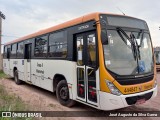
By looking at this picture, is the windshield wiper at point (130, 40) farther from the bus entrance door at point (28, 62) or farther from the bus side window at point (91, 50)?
the bus entrance door at point (28, 62)

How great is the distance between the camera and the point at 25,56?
1074 centimetres

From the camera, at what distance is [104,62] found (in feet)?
16.4

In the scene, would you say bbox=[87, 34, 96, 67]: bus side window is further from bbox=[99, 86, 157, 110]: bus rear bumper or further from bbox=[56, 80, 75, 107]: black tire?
bbox=[56, 80, 75, 107]: black tire

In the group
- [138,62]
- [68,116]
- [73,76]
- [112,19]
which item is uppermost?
[112,19]

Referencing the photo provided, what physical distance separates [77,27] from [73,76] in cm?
158

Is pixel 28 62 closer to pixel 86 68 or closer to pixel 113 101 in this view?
pixel 86 68

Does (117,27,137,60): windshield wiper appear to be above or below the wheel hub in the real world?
above

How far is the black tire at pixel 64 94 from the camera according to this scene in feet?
21.7

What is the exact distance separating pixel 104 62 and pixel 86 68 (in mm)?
770

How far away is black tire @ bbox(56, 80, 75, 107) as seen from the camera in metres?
6.61

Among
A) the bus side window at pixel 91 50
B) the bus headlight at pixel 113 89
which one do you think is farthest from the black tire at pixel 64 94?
the bus headlight at pixel 113 89

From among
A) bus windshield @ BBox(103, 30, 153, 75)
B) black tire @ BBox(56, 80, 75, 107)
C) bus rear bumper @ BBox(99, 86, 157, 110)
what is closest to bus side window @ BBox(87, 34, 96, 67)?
bus windshield @ BBox(103, 30, 153, 75)

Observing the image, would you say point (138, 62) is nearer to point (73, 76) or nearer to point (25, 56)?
point (73, 76)

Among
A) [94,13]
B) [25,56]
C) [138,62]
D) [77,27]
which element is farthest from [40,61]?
[138,62]
